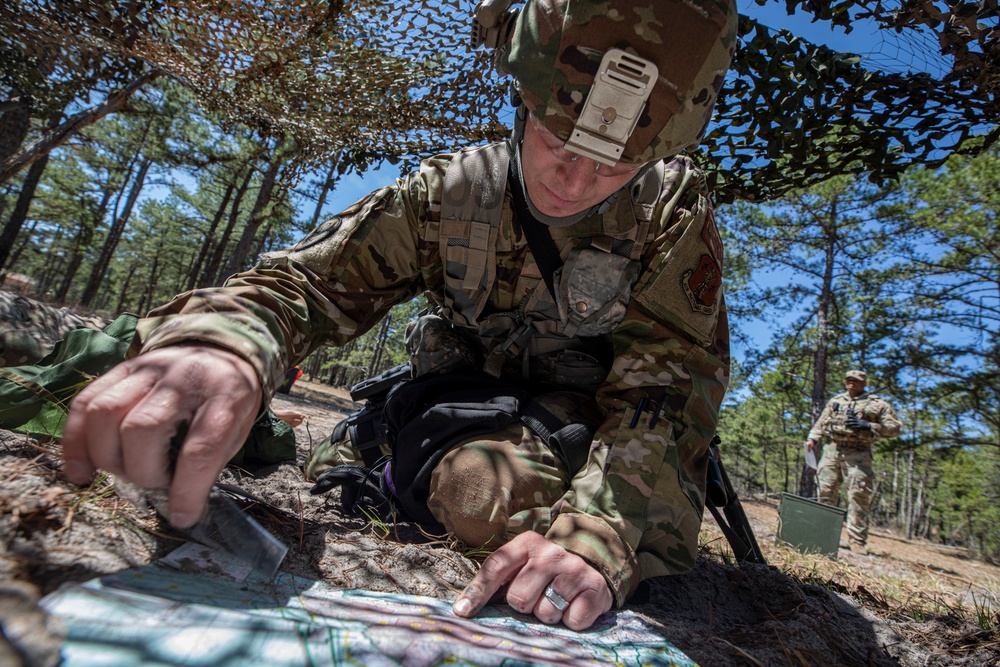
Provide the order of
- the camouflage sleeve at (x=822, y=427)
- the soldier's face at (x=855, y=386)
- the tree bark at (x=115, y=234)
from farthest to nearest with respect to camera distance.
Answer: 1. the tree bark at (x=115, y=234)
2. the camouflage sleeve at (x=822, y=427)
3. the soldier's face at (x=855, y=386)

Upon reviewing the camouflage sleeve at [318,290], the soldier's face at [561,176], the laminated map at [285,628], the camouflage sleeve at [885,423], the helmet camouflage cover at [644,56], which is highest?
the camouflage sleeve at [885,423]

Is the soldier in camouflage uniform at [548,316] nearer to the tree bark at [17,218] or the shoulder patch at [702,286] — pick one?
the shoulder patch at [702,286]

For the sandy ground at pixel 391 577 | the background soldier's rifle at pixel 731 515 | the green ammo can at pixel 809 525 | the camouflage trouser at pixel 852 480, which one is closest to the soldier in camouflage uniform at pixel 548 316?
the sandy ground at pixel 391 577

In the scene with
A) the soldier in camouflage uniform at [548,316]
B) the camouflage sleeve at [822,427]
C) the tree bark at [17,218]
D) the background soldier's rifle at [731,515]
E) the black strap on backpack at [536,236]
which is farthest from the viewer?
the tree bark at [17,218]

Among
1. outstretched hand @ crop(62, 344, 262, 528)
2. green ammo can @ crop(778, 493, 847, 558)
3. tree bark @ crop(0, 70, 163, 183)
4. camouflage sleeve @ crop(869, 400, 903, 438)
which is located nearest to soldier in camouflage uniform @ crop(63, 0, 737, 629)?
outstretched hand @ crop(62, 344, 262, 528)

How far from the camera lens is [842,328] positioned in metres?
12.7

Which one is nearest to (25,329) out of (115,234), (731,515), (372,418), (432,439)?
(372,418)

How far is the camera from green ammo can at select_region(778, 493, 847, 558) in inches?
149

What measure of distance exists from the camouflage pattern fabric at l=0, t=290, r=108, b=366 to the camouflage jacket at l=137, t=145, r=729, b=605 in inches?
54.9

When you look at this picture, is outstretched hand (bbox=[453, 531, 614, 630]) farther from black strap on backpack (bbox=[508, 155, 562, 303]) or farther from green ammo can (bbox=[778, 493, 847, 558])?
green ammo can (bbox=[778, 493, 847, 558])

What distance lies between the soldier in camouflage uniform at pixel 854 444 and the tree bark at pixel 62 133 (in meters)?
9.64

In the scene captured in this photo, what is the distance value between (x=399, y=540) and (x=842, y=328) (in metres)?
14.4

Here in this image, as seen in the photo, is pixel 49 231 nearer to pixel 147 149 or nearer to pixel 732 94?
pixel 147 149

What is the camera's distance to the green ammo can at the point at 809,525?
3781 mm
